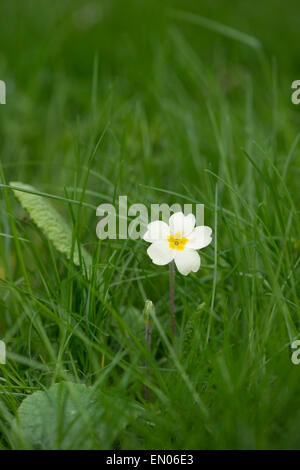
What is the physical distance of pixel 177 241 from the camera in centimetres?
141

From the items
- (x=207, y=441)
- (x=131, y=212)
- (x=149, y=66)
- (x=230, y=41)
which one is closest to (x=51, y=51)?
(x=149, y=66)

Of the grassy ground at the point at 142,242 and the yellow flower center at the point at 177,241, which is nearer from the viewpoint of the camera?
the grassy ground at the point at 142,242

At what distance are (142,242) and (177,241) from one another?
0.21 metres

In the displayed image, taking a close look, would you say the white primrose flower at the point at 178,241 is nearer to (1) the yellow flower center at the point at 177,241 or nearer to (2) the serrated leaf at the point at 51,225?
(1) the yellow flower center at the point at 177,241

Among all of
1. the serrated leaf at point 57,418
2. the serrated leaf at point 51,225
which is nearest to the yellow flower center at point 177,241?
the serrated leaf at point 51,225

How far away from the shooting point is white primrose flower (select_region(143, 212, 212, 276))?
136 centimetres

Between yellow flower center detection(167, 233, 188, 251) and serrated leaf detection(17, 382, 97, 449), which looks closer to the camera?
serrated leaf detection(17, 382, 97, 449)

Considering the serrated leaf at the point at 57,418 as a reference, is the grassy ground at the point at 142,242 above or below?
above

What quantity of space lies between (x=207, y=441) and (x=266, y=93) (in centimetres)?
208

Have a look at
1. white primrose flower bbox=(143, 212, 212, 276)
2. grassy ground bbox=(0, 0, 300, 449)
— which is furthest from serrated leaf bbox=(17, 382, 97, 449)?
white primrose flower bbox=(143, 212, 212, 276)

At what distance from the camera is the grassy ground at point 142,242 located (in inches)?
47.4

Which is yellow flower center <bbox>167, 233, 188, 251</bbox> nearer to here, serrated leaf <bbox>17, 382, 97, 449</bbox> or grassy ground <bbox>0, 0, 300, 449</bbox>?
grassy ground <bbox>0, 0, 300, 449</bbox>

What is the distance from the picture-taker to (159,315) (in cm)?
164

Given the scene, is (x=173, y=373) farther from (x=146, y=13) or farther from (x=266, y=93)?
(x=146, y=13)
